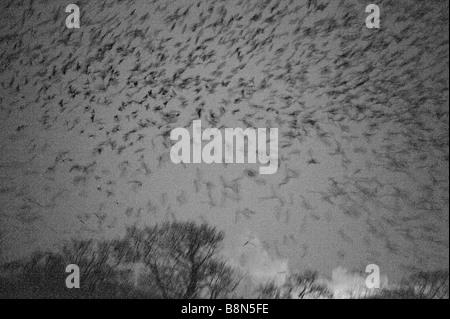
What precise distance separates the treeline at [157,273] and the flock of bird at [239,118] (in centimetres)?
5

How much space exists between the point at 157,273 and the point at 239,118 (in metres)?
0.61

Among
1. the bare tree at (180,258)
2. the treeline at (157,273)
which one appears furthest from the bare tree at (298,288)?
the bare tree at (180,258)

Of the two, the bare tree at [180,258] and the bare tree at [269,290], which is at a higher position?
the bare tree at [180,258]

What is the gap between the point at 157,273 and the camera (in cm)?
176

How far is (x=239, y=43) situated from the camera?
1857mm

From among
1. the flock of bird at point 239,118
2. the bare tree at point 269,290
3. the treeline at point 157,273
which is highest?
the flock of bird at point 239,118

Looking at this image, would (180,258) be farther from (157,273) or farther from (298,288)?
(298,288)

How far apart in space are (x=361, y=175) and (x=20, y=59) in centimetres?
127

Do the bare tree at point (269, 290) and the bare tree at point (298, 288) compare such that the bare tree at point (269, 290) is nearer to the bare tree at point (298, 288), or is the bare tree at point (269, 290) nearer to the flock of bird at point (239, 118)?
the bare tree at point (298, 288)

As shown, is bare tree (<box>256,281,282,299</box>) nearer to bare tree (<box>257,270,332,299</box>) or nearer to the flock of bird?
bare tree (<box>257,270,332,299</box>)

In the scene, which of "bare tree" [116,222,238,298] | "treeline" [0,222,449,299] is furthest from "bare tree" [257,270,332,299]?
"bare tree" [116,222,238,298]

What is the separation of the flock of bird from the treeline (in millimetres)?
52

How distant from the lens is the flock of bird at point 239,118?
5.86ft
